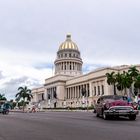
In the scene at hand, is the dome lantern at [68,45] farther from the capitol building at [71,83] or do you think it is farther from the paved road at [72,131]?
the paved road at [72,131]

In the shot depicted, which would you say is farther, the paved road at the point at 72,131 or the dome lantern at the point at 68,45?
the dome lantern at the point at 68,45

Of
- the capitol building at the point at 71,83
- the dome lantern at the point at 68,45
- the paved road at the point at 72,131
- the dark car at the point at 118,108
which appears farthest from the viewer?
the dome lantern at the point at 68,45

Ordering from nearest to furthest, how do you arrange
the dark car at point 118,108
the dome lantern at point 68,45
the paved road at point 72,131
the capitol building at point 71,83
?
the paved road at point 72,131, the dark car at point 118,108, the capitol building at point 71,83, the dome lantern at point 68,45

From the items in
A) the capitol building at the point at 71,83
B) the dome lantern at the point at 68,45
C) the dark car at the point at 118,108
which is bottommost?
the dark car at the point at 118,108

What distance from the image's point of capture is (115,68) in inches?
4601

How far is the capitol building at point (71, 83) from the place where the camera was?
387 feet

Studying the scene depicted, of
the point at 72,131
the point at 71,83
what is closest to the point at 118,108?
the point at 72,131

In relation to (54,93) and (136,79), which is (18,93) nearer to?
(54,93)

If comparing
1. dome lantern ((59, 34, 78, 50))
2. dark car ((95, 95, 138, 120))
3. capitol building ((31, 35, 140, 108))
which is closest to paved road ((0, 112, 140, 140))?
dark car ((95, 95, 138, 120))

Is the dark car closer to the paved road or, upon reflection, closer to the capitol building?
the paved road

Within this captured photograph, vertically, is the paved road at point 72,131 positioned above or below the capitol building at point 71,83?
below

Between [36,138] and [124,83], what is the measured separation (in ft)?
266

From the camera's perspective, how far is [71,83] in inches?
5428

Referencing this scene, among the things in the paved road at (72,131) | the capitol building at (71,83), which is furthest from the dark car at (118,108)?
the capitol building at (71,83)
